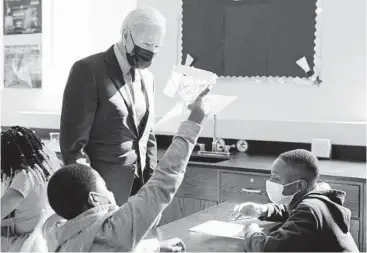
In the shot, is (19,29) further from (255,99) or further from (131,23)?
(131,23)

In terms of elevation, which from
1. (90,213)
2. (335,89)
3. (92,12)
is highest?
(92,12)

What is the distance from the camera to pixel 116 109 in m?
2.04

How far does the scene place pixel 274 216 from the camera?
187 cm

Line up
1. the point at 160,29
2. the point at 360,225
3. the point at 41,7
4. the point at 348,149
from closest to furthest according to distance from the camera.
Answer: the point at 160,29
the point at 360,225
the point at 348,149
the point at 41,7

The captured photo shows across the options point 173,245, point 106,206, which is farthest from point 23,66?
point 106,206

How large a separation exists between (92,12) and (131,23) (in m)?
2.38

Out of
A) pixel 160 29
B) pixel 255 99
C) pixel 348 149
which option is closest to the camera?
pixel 160 29

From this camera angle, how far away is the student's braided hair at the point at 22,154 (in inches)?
76.1

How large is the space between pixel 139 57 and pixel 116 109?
9.5 inches

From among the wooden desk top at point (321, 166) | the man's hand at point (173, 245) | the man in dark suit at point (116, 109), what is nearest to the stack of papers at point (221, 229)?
the man's hand at point (173, 245)

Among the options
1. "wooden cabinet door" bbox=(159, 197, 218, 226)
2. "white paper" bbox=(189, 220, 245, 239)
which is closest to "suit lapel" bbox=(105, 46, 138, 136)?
"white paper" bbox=(189, 220, 245, 239)

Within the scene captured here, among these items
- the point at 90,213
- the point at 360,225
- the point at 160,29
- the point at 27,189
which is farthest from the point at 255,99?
the point at 90,213

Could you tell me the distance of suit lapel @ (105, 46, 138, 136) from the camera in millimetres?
2074

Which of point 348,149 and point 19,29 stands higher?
point 19,29
